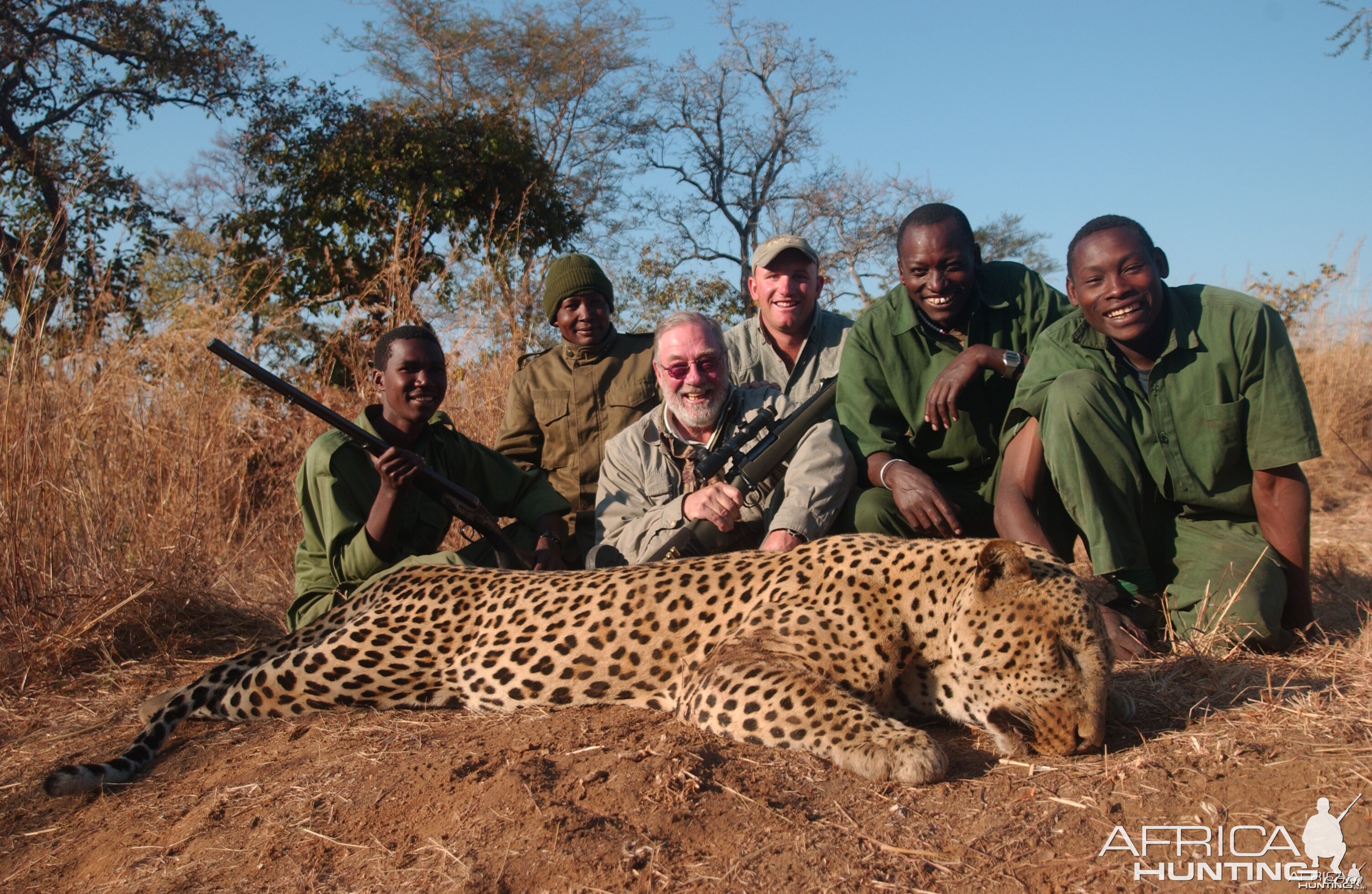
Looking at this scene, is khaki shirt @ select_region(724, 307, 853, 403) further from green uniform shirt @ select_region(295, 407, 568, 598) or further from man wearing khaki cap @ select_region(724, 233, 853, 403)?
green uniform shirt @ select_region(295, 407, 568, 598)

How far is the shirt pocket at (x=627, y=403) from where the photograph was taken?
611cm

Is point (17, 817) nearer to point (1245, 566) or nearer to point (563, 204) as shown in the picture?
point (1245, 566)

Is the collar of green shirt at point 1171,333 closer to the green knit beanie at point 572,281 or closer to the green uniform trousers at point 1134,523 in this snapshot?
the green uniform trousers at point 1134,523

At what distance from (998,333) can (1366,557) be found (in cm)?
314

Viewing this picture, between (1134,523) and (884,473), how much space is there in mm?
1130

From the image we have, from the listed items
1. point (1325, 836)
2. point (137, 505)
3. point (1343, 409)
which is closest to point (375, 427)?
point (137, 505)

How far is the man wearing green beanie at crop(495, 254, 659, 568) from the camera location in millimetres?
6145

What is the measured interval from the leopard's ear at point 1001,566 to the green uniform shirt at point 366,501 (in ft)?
9.02

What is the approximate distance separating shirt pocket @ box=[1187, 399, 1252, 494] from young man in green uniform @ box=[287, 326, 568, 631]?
305cm

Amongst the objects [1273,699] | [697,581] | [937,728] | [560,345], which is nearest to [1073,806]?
[937,728]

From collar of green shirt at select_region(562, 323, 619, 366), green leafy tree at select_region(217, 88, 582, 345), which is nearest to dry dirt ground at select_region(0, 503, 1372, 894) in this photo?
collar of green shirt at select_region(562, 323, 619, 366)

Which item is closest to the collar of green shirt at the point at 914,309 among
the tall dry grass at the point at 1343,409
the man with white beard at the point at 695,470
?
the man with white beard at the point at 695,470

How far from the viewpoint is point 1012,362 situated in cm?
495

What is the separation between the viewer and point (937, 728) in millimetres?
3387
